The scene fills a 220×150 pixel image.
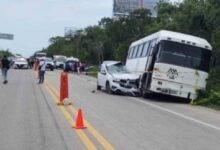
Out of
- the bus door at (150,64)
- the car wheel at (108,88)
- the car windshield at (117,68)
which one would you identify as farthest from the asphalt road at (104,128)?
the car windshield at (117,68)

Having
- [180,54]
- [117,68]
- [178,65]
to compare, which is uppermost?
[180,54]

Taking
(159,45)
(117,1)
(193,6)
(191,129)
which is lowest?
(191,129)

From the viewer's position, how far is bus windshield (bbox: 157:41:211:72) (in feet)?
82.0

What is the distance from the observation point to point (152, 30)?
57125 millimetres

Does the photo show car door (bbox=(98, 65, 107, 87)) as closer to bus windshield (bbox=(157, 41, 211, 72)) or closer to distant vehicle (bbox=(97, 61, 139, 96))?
distant vehicle (bbox=(97, 61, 139, 96))

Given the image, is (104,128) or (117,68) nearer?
(104,128)

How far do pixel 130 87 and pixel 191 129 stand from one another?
1365 cm

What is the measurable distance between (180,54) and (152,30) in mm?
32232

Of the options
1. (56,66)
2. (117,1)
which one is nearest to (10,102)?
(56,66)

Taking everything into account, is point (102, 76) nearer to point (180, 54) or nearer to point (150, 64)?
point (150, 64)

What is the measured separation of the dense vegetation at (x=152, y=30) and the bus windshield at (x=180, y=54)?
153cm

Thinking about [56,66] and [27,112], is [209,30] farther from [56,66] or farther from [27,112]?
[56,66]

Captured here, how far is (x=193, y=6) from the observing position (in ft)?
131

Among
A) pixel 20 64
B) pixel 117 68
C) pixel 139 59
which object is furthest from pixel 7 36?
pixel 139 59
